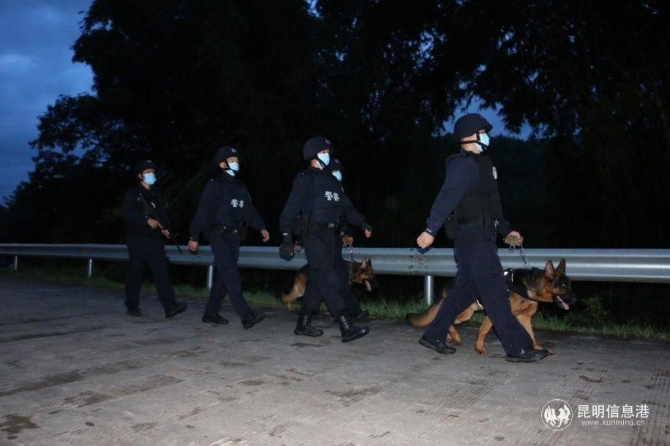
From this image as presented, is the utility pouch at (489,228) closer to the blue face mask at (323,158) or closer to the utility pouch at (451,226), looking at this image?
the utility pouch at (451,226)

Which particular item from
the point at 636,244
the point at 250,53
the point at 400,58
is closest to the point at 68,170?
the point at 250,53

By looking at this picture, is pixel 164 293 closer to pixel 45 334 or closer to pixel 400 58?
pixel 45 334

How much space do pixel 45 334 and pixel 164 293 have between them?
5.10 ft

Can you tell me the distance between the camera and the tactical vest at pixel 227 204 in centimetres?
712

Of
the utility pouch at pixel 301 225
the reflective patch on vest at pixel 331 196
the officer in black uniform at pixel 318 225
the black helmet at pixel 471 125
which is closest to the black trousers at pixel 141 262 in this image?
the officer in black uniform at pixel 318 225

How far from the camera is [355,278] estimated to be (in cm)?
812

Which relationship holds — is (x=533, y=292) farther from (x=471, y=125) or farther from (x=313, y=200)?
(x=313, y=200)

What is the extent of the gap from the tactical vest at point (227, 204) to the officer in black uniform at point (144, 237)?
1.16 meters

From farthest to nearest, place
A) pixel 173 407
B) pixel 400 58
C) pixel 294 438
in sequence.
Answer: pixel 400 58, pixel 173 407, pixel 294 438

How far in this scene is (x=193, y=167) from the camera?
19.0 meters

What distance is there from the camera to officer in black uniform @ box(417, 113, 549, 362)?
5.05 metres

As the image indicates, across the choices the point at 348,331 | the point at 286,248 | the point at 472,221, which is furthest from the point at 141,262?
the point at 472,221

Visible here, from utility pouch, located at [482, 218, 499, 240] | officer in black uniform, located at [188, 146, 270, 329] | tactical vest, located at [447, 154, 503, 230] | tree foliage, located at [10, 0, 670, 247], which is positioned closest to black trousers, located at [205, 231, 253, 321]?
officer in black uniform, located at [188, 146, 270, 329]

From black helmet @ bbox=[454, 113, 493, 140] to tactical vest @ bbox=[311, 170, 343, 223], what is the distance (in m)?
1.56
